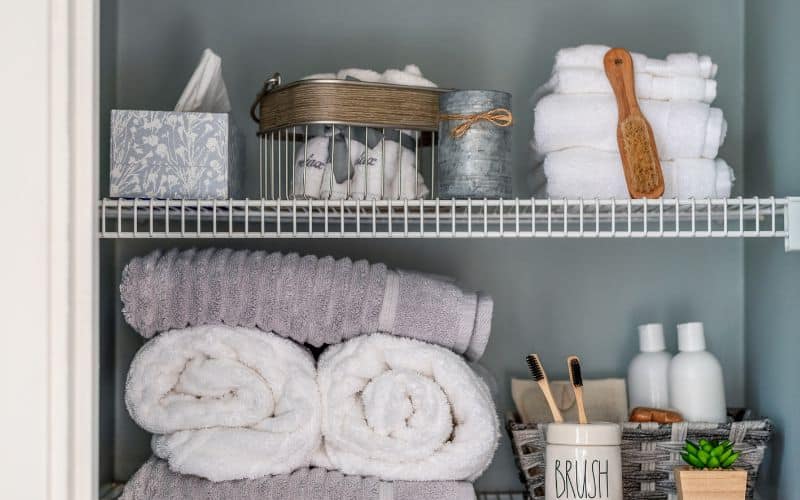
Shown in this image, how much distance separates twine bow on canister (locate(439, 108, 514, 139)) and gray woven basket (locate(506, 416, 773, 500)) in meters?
0.38

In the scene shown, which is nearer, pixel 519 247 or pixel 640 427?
pixel 640 427

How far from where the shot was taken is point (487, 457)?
1.13 meters

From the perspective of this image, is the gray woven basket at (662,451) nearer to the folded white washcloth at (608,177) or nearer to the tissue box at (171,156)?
the folded white washcloth at (608,177)

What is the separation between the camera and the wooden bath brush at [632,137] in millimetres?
1156

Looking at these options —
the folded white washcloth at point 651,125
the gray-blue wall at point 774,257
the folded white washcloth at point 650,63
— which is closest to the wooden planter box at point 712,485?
the gray-blue wall at point 774,257

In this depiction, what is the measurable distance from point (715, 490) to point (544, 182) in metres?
0.44

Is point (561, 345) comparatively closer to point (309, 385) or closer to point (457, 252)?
point (457, 252)

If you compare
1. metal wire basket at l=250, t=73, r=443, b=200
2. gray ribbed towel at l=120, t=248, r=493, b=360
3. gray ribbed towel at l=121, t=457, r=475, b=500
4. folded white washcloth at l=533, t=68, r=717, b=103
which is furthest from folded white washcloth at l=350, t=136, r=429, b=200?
gray ribbed towel at l=121, t=457, r=475, b=500

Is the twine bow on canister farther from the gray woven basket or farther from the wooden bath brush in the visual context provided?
the gray woven basket

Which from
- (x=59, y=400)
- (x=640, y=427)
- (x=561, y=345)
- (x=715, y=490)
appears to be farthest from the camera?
(x=561, y=345)

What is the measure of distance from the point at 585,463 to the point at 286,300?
0.40 meters

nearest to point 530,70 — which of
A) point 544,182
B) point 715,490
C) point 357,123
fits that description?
point 544,182

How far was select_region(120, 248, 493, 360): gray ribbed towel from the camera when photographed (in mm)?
1156

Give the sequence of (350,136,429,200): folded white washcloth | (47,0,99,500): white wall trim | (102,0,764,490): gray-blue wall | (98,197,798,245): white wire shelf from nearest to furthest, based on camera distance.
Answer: (47,0,99,500): white wall trim, (98,197,798,245): white wire shelf, (350,136,429,200): folded white washcloth, (102,0,764,490): gray-blue wall
